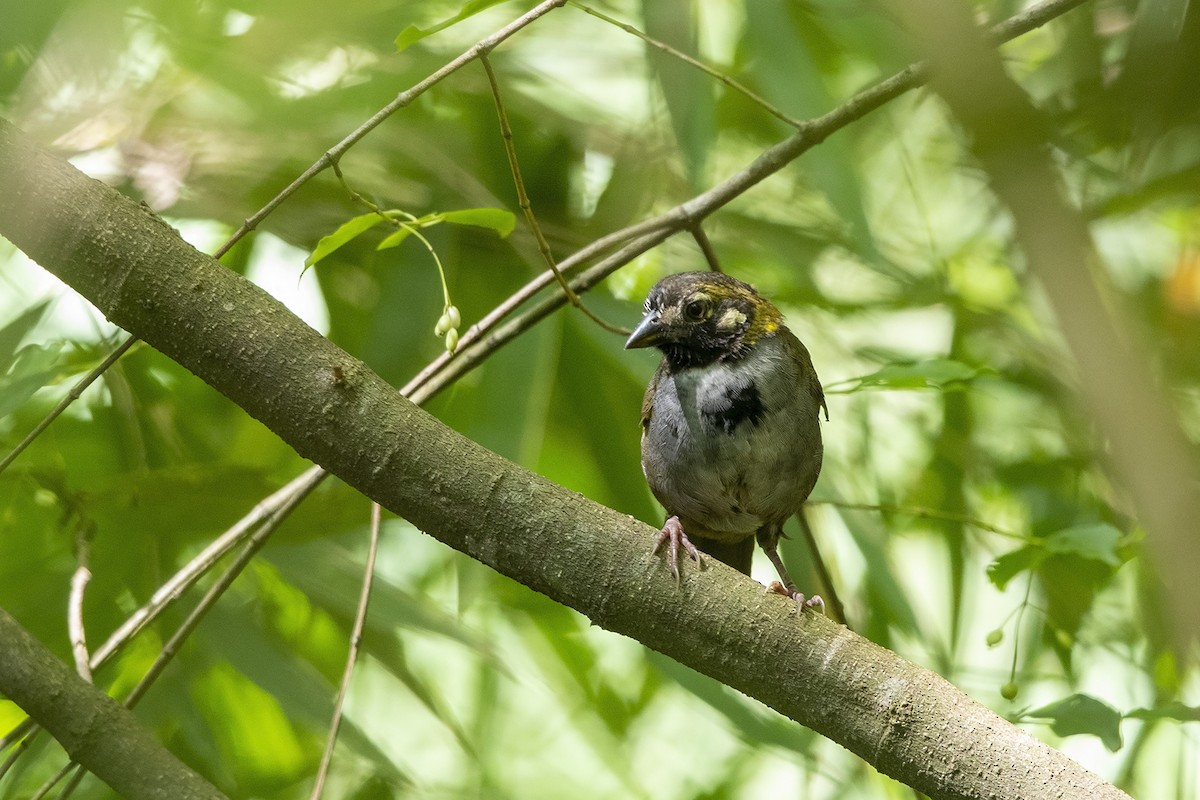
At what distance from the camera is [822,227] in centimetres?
490

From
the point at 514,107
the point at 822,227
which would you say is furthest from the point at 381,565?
the point at 822,227

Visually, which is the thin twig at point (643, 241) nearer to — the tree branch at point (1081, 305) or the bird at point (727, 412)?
the bird at point (727, 412)

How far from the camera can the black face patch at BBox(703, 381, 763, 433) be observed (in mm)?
3357

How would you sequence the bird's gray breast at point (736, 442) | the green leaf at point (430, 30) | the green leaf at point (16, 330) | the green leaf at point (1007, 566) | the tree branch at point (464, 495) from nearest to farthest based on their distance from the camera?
1. the tree branch at point (464, 495)
2. the green leaf at point (430, 30)
3. the green leaf at point (1007, 566)
4. the green leaf at point (16, 330)
5. the bird's gray breast at point (736, 442)

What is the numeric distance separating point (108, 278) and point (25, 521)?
1781 mm

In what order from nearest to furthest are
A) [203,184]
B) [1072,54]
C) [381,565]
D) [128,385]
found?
[1072,54], [128,385], [203,184], [381,565]

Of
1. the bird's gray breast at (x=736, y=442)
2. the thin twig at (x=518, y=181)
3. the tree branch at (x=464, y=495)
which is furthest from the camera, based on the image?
the bird's gray breast at (x=736, y=442)

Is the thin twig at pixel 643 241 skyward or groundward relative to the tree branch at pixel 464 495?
skyward

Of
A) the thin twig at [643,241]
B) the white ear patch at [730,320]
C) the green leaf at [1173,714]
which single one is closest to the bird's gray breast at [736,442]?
the white ear patch at [730,320]

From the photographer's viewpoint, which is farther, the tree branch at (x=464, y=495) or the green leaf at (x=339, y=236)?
the green leaf at (x=339, y=236)

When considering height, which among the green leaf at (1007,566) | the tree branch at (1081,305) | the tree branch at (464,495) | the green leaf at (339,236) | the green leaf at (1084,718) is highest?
the green leaf at (1007,566)

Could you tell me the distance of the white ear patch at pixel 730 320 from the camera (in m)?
3.57

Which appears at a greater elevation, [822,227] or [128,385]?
[822,227]

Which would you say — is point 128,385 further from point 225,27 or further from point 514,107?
point 514,107
